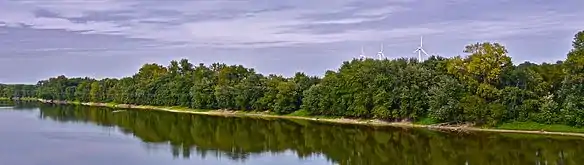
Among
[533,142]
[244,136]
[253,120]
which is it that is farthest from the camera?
[253,120]

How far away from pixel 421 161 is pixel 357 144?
707 cm

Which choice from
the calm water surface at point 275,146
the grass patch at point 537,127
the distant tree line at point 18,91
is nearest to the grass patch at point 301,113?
the calm water surface at point 275,146

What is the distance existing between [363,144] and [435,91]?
11.3 meters

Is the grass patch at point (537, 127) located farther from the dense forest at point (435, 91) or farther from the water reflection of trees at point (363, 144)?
the water reflection of trees at point (363, 144)

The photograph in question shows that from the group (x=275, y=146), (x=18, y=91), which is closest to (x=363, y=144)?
(x=275, y=146)

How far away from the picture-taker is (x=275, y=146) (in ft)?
111

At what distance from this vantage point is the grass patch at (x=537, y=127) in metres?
38.0

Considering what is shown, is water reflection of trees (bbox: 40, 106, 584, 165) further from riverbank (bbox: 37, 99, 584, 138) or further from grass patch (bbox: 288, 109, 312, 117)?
grass patch (bbox: 288, 109, 312, 117)

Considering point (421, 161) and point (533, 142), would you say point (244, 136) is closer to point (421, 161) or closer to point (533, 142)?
point (421, 161)

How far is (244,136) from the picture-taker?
3925 centimetres

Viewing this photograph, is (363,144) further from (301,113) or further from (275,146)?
(301,113)

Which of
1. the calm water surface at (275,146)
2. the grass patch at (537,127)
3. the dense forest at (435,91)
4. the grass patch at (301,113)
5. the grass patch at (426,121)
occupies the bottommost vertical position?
the calm water surface at (275,146)

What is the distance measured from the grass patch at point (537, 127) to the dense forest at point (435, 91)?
0.34m

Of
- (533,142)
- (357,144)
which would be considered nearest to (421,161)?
(357,144)
